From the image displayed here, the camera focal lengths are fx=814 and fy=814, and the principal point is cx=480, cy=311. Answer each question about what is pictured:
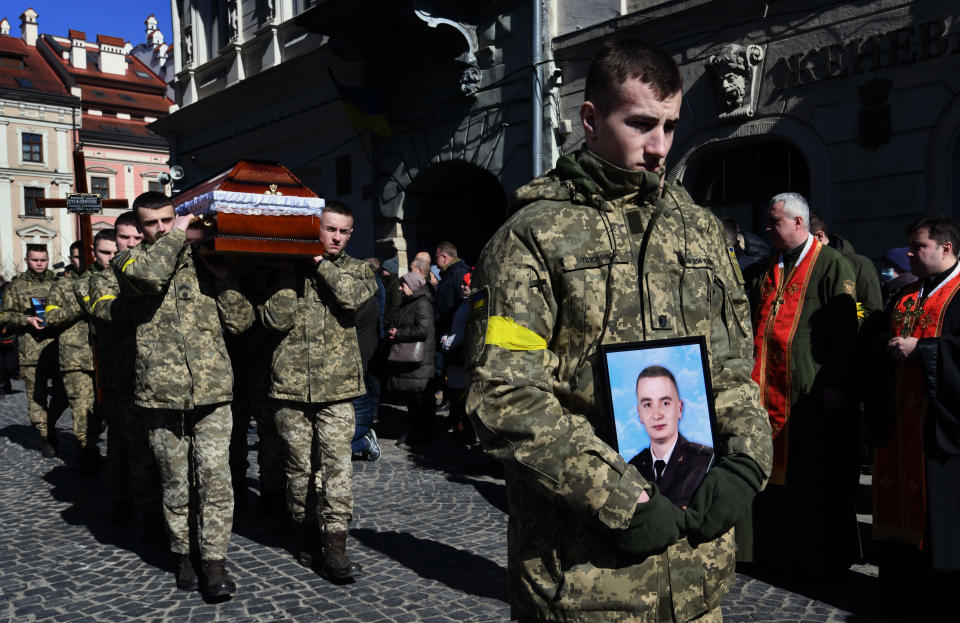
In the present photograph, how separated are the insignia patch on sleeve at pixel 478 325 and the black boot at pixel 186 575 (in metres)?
3.23

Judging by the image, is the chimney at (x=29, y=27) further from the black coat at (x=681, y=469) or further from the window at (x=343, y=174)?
the black coat at (x=681, y=469)

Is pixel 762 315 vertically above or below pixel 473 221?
below

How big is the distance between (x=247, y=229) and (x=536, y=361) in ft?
9.39

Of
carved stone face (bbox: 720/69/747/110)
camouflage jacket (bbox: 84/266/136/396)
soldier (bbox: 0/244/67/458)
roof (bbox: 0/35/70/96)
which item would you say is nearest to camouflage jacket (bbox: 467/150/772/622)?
camouflage jacket (bbox: 84/266/136/396)

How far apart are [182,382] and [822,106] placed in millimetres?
7116

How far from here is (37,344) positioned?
8.76 metres

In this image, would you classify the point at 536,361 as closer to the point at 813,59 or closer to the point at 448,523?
the point at 448,523

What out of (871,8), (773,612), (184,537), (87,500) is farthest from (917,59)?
(87,500)

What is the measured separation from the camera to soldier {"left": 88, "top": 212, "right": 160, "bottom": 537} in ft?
17.1

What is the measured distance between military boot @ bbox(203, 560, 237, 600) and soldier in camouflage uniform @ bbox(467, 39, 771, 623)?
2.66m

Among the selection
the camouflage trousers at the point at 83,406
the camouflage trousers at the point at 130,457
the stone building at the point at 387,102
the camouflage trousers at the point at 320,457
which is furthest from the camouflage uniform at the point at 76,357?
the stone building at the point at 387,102

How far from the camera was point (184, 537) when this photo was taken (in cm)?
440

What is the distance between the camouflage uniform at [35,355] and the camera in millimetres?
8195

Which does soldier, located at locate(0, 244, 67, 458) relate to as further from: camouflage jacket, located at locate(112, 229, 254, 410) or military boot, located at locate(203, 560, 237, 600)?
military boot, located at locate(203, 560, 237, 600)
